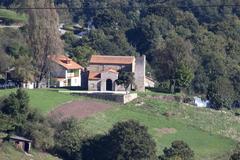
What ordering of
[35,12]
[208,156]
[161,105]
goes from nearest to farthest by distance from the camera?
[208,156], [161,105], [35,12]

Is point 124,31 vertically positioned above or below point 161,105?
above

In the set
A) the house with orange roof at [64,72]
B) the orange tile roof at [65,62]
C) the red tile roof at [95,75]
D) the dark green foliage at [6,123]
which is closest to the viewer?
the dark green foliage at [6,123]

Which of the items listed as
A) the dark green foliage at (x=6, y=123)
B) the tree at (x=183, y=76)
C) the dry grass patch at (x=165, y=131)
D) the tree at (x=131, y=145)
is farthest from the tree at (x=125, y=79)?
the tree at (x=131, y=145)

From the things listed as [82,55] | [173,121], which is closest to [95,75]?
[173,121]

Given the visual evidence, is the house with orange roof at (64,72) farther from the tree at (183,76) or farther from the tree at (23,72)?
the tree at (183,76)

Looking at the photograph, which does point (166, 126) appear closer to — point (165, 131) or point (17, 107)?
point (165, 131)

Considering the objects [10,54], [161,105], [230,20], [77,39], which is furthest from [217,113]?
[230,20]

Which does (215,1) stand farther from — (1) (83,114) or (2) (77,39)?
(1) (83,114)

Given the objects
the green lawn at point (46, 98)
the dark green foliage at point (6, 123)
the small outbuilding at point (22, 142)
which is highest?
the green lawn at point (46, 98)
